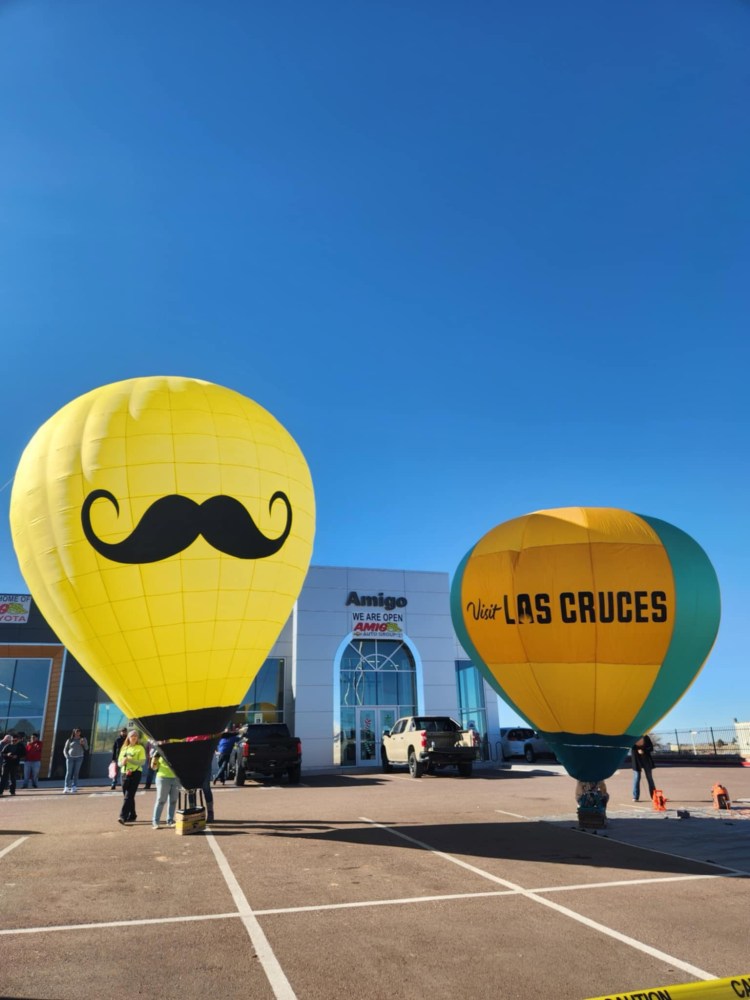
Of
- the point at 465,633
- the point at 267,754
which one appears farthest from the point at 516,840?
the point at 267,754

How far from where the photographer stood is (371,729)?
25734mm

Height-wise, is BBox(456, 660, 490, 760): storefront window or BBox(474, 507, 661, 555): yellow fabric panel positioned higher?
BBox(474, 507, 661, 555): yellow fabric panel

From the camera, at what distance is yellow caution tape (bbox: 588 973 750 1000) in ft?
10.7

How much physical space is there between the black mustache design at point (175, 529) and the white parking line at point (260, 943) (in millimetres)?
4284

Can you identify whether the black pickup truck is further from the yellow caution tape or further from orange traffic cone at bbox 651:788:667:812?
the yellow caution tape

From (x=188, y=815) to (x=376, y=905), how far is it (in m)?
5.02

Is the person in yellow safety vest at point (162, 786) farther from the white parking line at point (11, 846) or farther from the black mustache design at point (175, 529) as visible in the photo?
the black mustache design at point (175, 529)

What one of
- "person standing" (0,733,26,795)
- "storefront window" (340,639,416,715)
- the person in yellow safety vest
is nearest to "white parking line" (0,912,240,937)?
the person in yellow safety vest

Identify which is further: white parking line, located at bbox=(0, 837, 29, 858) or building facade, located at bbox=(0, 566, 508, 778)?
building facade, located at bbox=(0, 566, 508, 778)

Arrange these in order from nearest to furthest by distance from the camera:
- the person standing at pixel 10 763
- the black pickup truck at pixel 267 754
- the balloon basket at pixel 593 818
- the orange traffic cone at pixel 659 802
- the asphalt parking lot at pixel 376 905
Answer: the asphalt parking lot at pixel 376 905, the balloon basket at pixel 593 818, the orange traffic cone at pixel 659 802, the person standing at pixel 10 763, the black pickup truck at pixel 267 754

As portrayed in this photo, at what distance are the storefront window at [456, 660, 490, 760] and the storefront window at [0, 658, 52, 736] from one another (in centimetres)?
1663

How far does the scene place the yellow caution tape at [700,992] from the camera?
3.25m

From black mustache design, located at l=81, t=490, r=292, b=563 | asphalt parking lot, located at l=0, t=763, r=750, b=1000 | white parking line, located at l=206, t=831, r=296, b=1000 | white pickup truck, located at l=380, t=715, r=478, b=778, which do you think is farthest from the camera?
white pickup truck, located at l=380, t=715, r=478, b=778

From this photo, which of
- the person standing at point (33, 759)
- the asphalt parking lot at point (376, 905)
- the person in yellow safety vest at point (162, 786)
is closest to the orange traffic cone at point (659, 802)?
the asphalt parking lot at point (376, 905)
